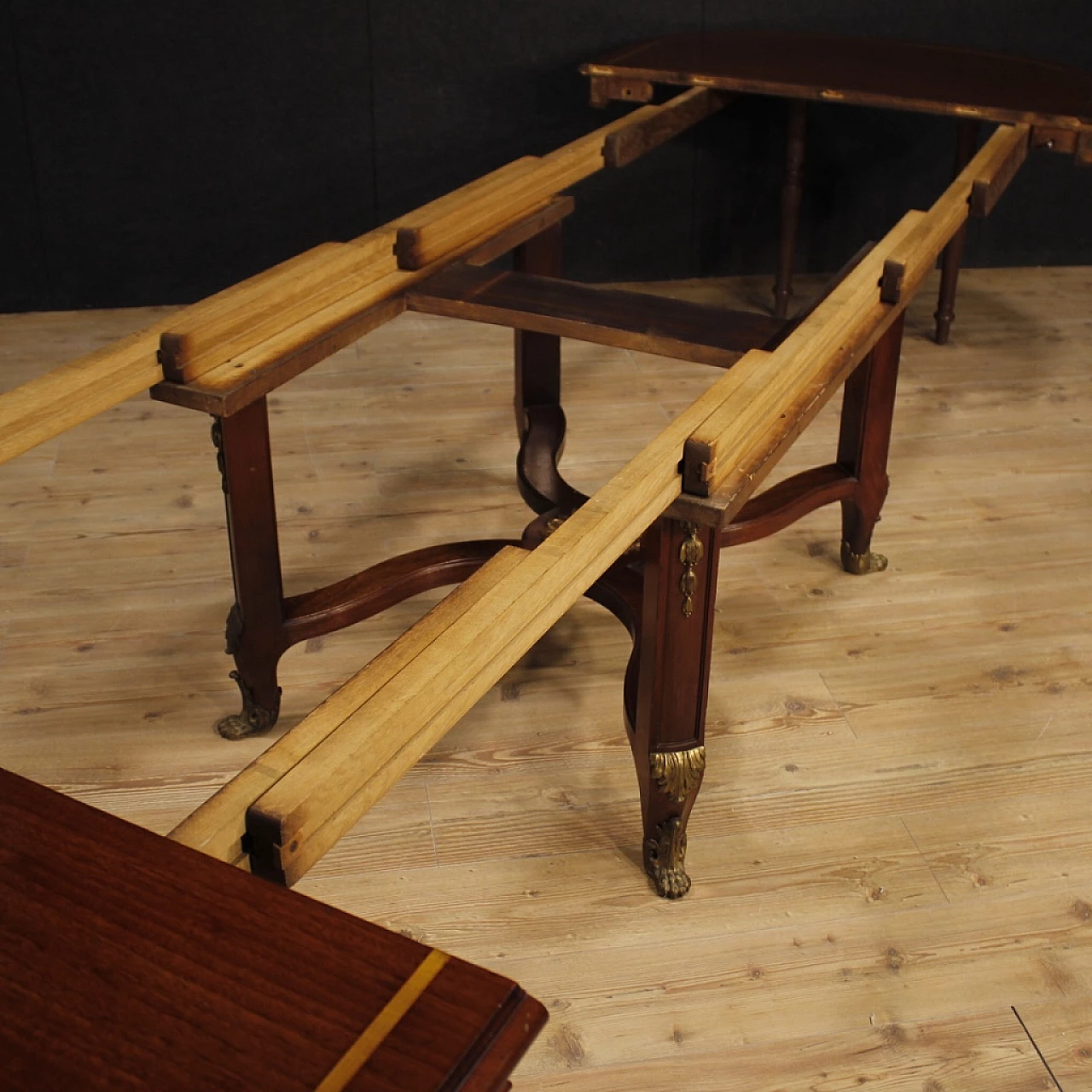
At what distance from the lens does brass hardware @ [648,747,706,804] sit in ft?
5.93

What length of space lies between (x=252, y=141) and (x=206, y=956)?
3.33 m

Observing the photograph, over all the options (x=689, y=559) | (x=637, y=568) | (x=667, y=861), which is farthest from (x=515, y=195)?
(x=667, y=861)

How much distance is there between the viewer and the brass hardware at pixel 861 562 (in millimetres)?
2623

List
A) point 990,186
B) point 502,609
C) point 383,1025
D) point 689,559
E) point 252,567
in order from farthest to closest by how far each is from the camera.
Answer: point 990,186
point 252,567
point 689,559
point 502,609
point 383,1025

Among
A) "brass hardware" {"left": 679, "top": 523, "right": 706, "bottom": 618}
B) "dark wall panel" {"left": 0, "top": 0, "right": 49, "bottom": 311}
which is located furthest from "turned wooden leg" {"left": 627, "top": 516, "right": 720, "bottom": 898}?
"dark wall panel" {"left": 0, "top": 0, "right": 49, "bottom": 311}

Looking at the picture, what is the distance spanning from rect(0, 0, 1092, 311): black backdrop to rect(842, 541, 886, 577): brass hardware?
1689mm

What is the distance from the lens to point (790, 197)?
3619 mm

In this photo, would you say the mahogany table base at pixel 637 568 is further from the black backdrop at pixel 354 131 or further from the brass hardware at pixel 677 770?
the black backdrop at pixel 354 131

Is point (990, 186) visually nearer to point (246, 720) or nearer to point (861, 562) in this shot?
point (861, 562)

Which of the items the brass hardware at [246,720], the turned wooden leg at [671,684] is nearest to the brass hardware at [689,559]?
the turned wooden leg at [671,684]

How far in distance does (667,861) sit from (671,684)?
27cm

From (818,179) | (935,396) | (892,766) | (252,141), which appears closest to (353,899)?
(892,766)

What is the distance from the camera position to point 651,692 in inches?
69.6

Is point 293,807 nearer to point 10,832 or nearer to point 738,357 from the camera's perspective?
point 10,832
